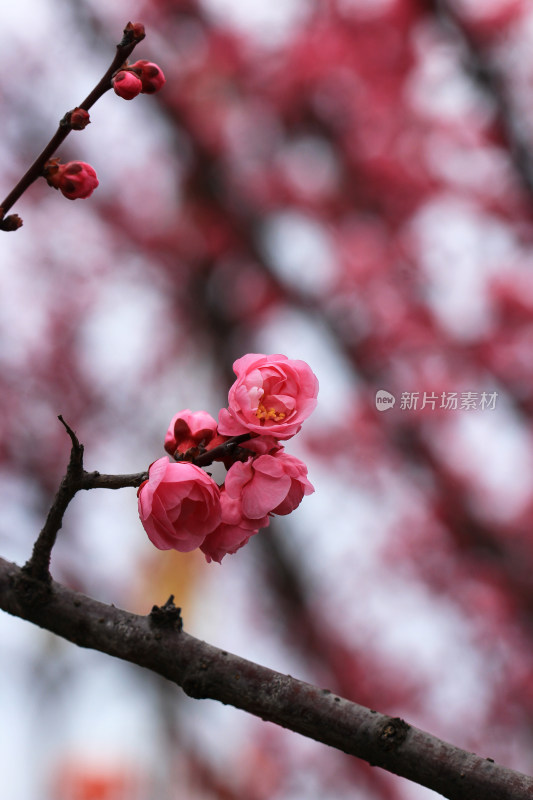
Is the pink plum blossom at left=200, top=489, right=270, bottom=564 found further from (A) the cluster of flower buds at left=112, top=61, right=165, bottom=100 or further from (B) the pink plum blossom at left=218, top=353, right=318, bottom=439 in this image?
(A) the cluster of flower buds at left=112, top=61, right=165, bottom=100

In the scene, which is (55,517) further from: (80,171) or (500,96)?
(500,96)

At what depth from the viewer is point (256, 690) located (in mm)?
718

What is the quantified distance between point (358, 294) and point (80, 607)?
2.24 m

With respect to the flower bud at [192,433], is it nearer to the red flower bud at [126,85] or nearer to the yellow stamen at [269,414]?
the yellow stamen at [269,414]

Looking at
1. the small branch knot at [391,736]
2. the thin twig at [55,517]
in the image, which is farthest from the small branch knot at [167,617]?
the small branch knot at [391,736]

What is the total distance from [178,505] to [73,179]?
1.09 feet

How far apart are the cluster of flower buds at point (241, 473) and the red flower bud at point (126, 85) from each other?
0.28 m

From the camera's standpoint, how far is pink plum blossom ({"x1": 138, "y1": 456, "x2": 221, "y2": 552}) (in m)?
0.68

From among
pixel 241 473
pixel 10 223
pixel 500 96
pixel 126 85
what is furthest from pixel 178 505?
pixel 500 96

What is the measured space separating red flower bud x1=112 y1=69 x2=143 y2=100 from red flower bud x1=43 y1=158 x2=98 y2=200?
8 centimetres

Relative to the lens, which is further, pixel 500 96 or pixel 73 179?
pixel 500 96

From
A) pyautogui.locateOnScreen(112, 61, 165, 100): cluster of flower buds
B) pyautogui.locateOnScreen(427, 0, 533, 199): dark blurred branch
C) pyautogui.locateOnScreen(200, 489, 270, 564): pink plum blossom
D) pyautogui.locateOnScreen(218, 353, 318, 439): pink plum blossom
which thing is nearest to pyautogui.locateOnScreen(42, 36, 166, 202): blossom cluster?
pyautogui.locateOnScreen(112, 61, 165, 100): cluster of flower buds

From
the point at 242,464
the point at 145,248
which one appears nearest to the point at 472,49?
the point at 145,248

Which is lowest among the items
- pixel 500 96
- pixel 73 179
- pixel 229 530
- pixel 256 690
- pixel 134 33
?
pixel 256 690
